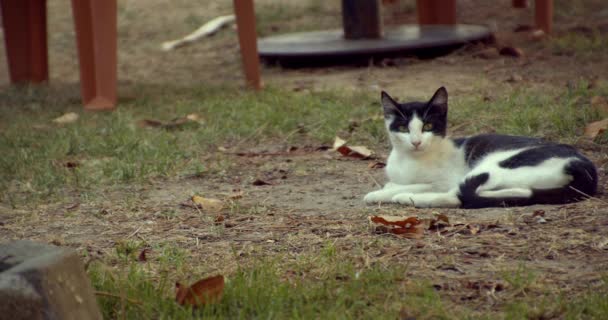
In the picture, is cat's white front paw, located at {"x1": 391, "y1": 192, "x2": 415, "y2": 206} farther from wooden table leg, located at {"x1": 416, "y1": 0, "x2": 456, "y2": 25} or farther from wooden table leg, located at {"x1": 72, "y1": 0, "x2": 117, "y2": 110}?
wooden table leg, located at {"x1": 416, "y1": 0, "x2": 456, "y2": 25}

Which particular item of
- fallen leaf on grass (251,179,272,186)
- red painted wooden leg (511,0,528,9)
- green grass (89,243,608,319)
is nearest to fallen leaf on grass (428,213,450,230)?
green grass (89,243,608,319)

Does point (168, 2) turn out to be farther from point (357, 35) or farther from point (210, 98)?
point (210, 98)

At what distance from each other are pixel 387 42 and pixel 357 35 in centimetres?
36

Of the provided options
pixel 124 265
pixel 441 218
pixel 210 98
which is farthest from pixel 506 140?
pixel 210 98

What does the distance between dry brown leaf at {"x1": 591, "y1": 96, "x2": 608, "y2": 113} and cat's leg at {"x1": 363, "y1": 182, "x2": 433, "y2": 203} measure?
1148 millimetres

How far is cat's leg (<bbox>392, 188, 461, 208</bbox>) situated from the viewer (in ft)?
9.41

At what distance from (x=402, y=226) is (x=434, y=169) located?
2.12 ft

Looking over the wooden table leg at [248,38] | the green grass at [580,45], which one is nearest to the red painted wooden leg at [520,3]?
the green grass at [580,45]

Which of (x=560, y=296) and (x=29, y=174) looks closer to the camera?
(x=560, y=296)

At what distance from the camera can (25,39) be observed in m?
5.86

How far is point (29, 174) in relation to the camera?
3555 mm

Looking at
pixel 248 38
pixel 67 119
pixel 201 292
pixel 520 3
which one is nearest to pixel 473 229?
pixel 201 292

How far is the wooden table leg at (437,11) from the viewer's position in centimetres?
678

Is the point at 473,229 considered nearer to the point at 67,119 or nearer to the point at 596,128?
the point at 596,128
